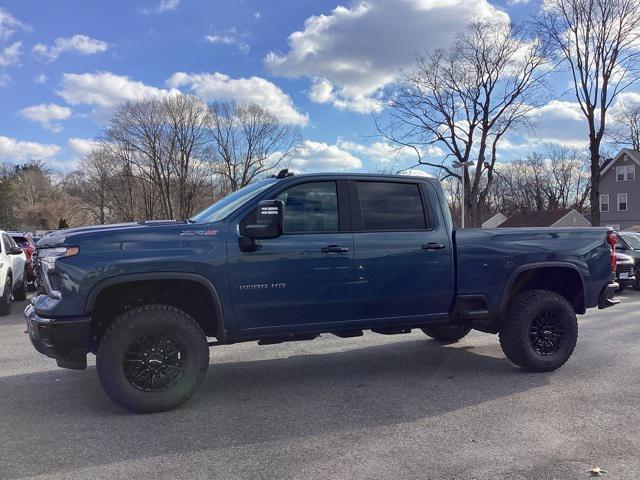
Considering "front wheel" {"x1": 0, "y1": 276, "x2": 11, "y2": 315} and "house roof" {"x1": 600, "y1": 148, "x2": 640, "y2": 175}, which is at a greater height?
"house roof" {"x1": 600, "y1": 148, "x2": 640, "y2": 175}

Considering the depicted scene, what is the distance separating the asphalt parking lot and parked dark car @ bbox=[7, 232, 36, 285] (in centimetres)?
853

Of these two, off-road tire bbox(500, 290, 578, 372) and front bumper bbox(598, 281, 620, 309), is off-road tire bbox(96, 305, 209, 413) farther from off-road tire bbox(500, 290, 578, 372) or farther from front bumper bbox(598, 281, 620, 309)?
front bumper bbox(598, 281, 620, 309)

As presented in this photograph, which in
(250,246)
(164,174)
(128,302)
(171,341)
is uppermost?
Result: (164,174)

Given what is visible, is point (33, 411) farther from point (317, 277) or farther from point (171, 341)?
point (317, 277)

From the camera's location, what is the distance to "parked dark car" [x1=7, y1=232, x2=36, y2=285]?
14.4m

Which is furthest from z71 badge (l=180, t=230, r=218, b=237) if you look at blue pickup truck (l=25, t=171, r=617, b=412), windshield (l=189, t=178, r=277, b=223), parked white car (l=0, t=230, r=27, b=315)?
parked white car (l=0, t=230, r=27, b=315)

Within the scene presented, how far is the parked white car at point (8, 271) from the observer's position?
1073 centimetres

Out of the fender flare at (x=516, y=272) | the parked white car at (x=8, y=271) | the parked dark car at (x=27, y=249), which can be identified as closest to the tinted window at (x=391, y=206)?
the fender flare at (x=516, y=272)

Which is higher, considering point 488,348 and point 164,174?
point 164,174

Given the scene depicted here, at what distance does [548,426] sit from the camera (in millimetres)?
4371

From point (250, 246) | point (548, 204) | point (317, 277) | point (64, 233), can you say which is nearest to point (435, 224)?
point (317, 277)

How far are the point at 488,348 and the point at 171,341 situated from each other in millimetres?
4420

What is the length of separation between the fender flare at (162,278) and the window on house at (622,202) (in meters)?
53.7

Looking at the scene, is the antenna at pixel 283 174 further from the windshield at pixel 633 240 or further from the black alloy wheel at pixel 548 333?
the windshield at pixel 633 240
